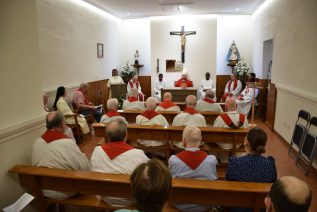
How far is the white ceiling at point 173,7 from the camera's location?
7.35 meters

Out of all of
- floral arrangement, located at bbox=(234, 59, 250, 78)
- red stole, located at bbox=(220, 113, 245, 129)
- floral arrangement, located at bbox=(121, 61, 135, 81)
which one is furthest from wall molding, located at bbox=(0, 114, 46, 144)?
floral arrangement, located at bbox=(234, 59, 250, 78)

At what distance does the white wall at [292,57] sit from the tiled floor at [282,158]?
221 millimetres

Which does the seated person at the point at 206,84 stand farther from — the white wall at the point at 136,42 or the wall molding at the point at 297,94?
the wall molding at the point at 297,94

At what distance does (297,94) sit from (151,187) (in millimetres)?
4359

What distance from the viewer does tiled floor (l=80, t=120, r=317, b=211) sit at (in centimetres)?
367

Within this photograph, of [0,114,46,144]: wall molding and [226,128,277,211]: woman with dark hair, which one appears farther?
[0,114,46,144]: wall molding

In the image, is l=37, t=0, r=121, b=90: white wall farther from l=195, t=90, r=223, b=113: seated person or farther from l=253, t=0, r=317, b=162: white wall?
l=253, t=0, r=317, b=162: white wall

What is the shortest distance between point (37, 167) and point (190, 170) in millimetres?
1350

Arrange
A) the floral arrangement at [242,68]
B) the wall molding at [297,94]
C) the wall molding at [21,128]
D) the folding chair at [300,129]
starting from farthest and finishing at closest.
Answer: the floral arrangement at [242,68]
the folding chair at [300,129]
the wall molding at [297,94]
the wall molding at [21,128]

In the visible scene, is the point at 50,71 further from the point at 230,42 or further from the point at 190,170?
the point at 230,42

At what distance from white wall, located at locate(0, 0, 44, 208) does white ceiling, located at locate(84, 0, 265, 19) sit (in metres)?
5.08

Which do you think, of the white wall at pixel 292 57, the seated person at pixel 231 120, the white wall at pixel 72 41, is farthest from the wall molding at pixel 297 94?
the white wall at pixel 72 41

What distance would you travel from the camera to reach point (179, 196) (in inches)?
80.0

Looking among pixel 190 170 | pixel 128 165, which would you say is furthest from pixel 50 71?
pixel 190 170
